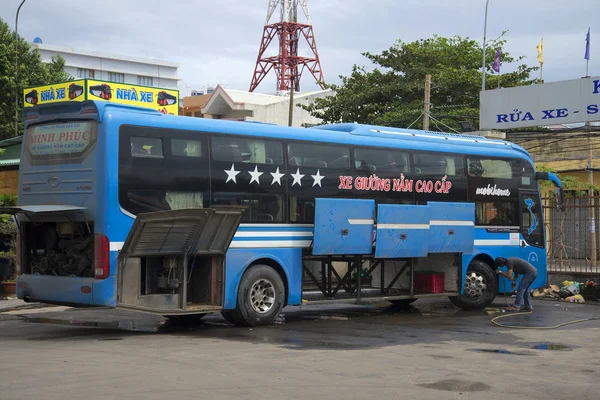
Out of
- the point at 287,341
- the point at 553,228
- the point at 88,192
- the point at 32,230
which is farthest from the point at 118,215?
the point at 553,228

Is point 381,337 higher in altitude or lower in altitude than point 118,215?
lower

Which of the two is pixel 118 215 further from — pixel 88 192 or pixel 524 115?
pixel 524 115

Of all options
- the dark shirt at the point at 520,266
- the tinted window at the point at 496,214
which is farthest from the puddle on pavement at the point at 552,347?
the tinted window at the point at 496,214

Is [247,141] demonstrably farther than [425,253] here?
No

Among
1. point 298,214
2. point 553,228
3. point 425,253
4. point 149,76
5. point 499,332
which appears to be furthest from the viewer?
point 149,76

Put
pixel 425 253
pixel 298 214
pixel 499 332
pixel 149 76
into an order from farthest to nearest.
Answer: pixel 149 76 < pixel 425 253 < pixel 298 214 < pixel 499 332

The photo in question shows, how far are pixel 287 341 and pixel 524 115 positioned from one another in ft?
53.8

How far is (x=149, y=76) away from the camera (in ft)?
413

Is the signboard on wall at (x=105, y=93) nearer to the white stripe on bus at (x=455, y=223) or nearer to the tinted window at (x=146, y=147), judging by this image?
the white stripe on bus at (x=455, y=223)

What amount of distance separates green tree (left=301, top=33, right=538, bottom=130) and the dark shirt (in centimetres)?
1959

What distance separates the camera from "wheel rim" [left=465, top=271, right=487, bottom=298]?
59.9 feet

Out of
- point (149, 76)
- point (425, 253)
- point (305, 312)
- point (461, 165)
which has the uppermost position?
point (149, 76)

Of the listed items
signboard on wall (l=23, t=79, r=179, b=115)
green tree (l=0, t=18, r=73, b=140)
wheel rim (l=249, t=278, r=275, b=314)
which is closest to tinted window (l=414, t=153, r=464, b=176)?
wheel rim (l=249, t=278, r=275, b=314)

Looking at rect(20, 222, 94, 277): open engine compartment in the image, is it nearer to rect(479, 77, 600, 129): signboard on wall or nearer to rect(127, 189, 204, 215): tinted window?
rect(127, 189, 204, 215): tinted window
